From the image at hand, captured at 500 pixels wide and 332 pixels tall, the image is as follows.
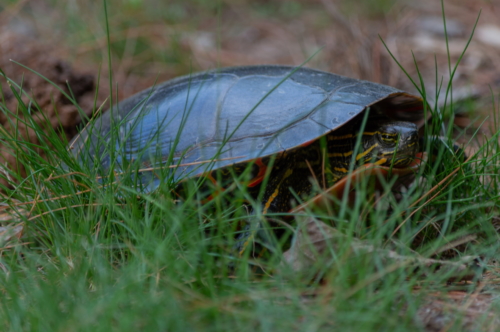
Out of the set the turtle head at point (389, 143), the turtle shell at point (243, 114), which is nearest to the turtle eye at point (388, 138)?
the turtle head at point (389, 143)

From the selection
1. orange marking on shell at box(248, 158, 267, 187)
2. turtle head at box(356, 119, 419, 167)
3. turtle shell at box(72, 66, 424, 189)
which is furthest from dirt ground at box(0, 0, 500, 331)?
orange marking on shell at box(248, 158, 267, 187)

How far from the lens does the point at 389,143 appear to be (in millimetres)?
2018

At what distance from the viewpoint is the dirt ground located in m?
3.06

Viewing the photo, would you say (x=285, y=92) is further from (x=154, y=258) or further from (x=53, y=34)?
(x=53, y=34)

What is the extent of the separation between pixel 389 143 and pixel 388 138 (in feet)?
0.08

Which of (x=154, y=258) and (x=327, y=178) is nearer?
(x=154, y=258)

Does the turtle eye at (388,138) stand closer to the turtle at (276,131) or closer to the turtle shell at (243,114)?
the turtle at (276,131)

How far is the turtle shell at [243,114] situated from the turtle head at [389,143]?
0.13m

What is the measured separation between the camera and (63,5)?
201 inches

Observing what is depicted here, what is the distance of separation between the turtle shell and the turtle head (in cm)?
13

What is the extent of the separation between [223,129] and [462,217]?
1.08 m

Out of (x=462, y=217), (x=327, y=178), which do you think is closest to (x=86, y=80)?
(x=327, y=178)

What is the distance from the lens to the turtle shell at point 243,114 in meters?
1.96

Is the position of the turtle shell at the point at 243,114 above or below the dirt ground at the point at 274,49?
below
